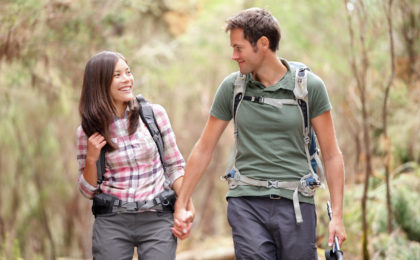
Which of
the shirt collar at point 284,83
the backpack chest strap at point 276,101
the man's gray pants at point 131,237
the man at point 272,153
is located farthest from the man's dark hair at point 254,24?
the man's gray pants at point 131,237

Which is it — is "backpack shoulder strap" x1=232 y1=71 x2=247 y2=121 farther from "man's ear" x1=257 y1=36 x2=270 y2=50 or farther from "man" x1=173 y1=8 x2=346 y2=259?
"man's ear" x1=257 y1=36 x2=270 y2=50

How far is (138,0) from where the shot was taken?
7754mm

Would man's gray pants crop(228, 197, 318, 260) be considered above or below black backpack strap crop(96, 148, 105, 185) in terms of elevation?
below

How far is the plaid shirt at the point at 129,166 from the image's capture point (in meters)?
3.62

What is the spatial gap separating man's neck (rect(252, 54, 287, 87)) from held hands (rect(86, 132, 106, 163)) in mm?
1062

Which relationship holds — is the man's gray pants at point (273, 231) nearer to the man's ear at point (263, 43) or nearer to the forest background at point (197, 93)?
the man's ear at point (263, 43)

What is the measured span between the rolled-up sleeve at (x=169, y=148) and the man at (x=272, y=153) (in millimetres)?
470

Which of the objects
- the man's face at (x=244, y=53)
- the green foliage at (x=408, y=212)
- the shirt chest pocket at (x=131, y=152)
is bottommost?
the green foliage at (x=408, y=212)

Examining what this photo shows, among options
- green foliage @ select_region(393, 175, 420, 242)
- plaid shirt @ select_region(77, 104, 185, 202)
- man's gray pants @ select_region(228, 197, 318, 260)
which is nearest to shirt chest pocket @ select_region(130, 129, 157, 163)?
plaid shirt @ select_region(77, 104, 185, 202)

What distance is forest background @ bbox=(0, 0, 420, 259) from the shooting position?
6.43m

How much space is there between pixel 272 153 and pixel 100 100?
1130 millimetres

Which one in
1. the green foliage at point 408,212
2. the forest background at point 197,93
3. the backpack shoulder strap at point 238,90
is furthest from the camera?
the green foliage at point 408,212

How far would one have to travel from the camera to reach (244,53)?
11.6 feet

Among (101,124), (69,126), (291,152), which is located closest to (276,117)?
(291,152)
